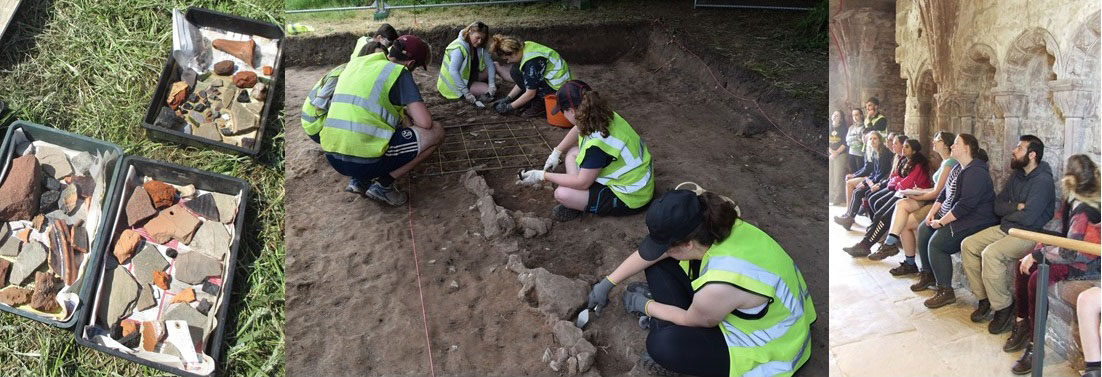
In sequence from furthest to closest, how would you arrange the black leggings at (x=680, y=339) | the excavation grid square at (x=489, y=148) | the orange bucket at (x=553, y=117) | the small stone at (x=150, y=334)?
the orange bucket at (x=553, y=117) < the excavation grid square at (x=489, y=148) < the small stone at (x=150, y=334) < the black leggings at (x=680, y=339)

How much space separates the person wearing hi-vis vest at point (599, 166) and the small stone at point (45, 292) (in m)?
1.88

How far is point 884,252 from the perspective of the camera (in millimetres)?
1627

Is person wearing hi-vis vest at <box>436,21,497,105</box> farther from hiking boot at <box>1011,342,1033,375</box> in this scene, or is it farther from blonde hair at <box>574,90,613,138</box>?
hiking boot at <box>1011,342,1033,375</box>

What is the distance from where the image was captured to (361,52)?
11.5ft

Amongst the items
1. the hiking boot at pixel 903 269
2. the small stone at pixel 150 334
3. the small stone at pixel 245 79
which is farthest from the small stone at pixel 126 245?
the hiking boot at pixel 903 269

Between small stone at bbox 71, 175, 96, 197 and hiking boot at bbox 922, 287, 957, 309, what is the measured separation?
2607 millimetres

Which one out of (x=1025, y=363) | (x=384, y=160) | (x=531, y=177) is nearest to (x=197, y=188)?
(x=384, y=160)

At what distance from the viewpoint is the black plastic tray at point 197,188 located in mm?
2262

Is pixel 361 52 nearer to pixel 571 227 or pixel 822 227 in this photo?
pixel 571 227

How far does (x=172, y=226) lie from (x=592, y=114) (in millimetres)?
1603

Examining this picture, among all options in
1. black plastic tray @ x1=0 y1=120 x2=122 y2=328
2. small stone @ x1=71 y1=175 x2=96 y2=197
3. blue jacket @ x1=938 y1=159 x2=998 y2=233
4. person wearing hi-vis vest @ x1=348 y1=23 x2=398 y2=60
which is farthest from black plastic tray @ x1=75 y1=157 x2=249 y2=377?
blue jacket @ x1=938 y1=159 x2=998 y2=233

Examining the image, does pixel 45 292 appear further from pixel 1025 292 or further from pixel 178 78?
pixel 1025 292

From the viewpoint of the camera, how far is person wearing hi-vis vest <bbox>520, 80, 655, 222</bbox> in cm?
307

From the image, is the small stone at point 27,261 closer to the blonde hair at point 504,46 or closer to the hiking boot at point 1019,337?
the blonde hair at point 504,46
